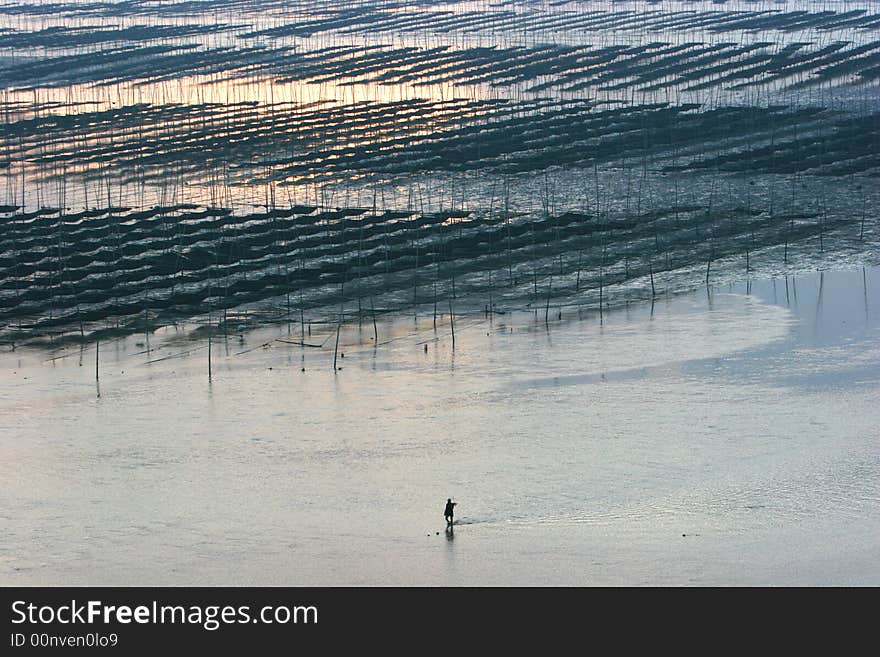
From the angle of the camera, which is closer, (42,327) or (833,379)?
(833,379)

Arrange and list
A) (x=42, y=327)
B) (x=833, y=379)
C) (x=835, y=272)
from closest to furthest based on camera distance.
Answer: (x=833, y=379) < (x=42, y=327) < (x=835, y=272)

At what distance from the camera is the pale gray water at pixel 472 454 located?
15836mm

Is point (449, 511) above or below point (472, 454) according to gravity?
below

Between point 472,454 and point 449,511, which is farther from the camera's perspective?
point 472,454

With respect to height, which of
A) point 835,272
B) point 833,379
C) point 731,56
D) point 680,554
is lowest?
point 680,554

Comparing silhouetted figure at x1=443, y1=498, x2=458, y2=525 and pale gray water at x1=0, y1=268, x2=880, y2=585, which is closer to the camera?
pale gray water at x1=0, y1=268, x2=880, y2=585

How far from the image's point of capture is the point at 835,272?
27391 millimetres

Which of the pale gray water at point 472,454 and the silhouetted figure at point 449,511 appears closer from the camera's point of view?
the pale gray water at point 472,454

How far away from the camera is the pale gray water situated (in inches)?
623

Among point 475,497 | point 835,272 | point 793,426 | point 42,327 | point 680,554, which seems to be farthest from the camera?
point 835,272

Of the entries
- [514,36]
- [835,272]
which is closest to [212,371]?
[835,272]

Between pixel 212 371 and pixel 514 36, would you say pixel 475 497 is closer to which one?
pixel 212 371

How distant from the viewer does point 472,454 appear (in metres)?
18.9

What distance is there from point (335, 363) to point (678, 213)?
1051 centimetres
